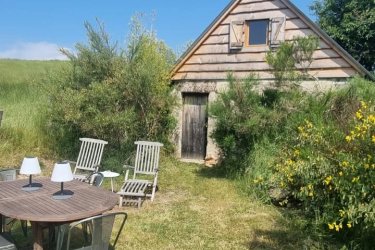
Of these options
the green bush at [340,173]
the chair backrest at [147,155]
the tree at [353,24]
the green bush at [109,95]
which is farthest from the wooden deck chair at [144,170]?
the tree at [353,24]

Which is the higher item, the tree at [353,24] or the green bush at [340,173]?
the tree at [353,24]

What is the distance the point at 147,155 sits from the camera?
328 inches

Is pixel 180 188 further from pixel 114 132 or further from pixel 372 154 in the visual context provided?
pixel 372 154

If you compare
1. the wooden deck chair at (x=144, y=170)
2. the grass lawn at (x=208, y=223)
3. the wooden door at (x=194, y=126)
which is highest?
the wooden door at (x=194, y=126)

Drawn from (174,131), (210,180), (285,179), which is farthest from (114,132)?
(285,179)

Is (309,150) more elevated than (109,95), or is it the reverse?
(109,95)

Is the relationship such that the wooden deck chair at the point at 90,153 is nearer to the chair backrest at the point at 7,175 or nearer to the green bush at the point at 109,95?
the green bush at the point at 109,95

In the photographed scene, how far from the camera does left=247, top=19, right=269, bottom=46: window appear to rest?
999cm

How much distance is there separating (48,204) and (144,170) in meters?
4.33

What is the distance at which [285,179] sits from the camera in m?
5.09

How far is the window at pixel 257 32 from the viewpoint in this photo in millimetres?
9992

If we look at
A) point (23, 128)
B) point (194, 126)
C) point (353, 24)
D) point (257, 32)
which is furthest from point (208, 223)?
point (353, 24)

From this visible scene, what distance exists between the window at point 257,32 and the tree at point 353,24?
6.10m

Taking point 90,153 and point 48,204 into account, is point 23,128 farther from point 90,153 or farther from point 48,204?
point 48,204
